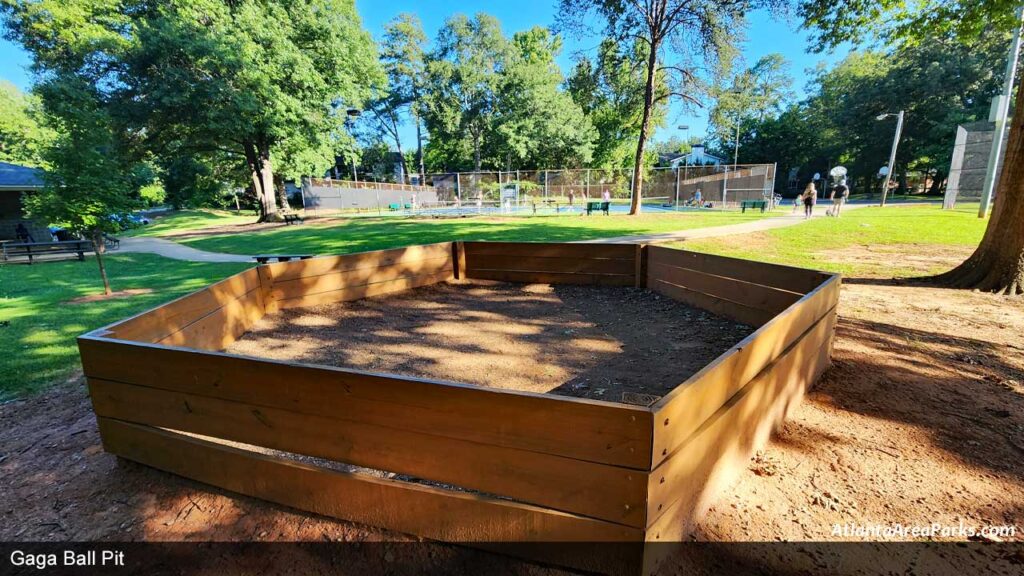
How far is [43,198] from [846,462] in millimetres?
12398

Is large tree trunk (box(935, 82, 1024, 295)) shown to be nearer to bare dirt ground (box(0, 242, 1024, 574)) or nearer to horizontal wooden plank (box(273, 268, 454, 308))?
bare dirt ground (box(0, 242, 1024, 574))

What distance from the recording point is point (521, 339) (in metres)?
5.20

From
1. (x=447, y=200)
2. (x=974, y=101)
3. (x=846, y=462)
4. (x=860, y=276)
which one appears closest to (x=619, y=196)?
(x=447, y=200)

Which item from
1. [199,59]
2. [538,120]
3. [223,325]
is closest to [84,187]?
[223,325]

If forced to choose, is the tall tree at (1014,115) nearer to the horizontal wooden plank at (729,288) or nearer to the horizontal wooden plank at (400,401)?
the horizontal wooden plank at (729,288)

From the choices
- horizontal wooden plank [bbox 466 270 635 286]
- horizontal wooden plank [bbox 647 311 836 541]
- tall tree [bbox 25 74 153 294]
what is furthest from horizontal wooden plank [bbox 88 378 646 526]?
tall tree [bbox 25 74 153 294]

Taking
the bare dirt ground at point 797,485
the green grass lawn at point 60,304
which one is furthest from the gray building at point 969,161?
the green grass lawn at point 60,304

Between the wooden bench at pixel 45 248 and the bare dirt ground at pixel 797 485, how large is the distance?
46.0ft

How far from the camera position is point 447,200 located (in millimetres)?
29672

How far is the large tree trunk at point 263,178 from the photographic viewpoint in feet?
89.6

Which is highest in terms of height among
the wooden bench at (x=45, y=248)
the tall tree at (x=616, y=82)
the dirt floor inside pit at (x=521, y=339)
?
the tall tree at (x=616, y=82)

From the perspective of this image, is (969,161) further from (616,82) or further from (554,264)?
(554,264)

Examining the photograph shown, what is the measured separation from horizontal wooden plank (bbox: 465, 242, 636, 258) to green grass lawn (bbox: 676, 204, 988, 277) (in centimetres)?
350

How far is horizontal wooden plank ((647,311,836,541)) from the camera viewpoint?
173 centimetres
